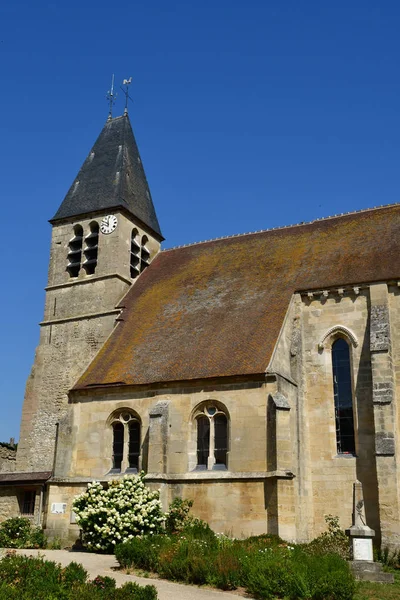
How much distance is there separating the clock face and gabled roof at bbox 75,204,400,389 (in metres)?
3.10

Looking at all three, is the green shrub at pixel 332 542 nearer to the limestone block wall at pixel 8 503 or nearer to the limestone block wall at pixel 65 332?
the limestone block wall at pixel 65 332

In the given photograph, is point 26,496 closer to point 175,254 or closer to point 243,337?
point 243,337

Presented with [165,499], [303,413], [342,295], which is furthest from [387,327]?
[165,499]

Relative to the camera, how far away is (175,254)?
29000mm

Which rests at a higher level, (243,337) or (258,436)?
(243,337)

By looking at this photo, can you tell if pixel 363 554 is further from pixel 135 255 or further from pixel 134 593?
pixel 135 255

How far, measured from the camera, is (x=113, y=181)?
29.9 meters

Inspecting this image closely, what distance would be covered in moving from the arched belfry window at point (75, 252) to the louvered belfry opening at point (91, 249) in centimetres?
40

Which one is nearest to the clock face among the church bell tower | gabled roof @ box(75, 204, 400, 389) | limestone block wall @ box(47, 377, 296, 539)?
the church bell tower

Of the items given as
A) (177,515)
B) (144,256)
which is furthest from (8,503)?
(144,256)

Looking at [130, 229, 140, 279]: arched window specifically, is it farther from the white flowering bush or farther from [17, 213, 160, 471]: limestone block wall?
the white flowering bush

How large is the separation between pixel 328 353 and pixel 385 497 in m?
4.99

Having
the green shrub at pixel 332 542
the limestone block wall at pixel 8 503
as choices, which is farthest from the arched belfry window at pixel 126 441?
the green shrub at pixel 332 542

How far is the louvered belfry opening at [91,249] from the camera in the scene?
28.5m
